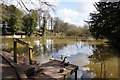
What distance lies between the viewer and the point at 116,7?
879 cm

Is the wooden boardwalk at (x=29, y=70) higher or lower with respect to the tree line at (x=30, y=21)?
lower

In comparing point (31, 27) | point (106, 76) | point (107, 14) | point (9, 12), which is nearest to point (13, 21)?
point (31, 27)

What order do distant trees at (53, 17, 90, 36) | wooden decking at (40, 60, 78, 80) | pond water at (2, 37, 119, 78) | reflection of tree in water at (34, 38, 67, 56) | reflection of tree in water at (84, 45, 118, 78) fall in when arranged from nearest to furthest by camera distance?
wooden decking at (40, 60, 78, 80), reflection of tree in water at (84, 45, 118, 78), pond water at (2, 37, 119, 78), reflection of tree in water at (34, 38, 67, 56), distant trees at (53, 17, 90, 36)

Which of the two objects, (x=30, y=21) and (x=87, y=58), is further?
(x=30, y=21)

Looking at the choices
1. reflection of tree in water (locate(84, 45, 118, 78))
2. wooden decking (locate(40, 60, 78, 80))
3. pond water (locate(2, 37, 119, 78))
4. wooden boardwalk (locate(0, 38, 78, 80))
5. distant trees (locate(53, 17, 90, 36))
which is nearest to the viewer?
wooden boardwalk (locate(0, 38, 78, 80))

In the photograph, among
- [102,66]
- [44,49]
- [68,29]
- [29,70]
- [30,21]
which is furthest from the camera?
[68,29]

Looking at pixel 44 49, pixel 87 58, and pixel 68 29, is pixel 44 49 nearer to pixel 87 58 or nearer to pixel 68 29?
pixel 87 58

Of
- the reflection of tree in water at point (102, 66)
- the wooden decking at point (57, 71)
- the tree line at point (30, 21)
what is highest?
the tree line at point (30, 21)

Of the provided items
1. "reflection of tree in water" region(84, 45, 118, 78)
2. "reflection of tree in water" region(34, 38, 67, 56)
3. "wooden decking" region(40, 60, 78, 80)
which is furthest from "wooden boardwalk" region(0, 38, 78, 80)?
"reflection of tree in water" region(34, 38, 67, 56)

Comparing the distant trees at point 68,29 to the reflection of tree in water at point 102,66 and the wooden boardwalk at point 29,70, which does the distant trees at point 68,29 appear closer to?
the reflection of tree in water at point 102,66

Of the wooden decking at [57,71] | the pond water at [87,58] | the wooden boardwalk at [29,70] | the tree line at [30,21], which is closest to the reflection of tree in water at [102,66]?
the pond water at [87,58]

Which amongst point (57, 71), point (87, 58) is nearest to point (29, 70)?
point (57, 71)

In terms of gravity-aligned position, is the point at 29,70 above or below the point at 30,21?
below

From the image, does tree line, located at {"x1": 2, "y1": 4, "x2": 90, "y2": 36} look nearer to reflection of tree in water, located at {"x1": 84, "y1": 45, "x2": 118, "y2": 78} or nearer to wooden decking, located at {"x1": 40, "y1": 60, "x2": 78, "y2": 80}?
wooden decking, located at {"x1": 40, "y1": 60, "x2": 78, "y2": 80}
